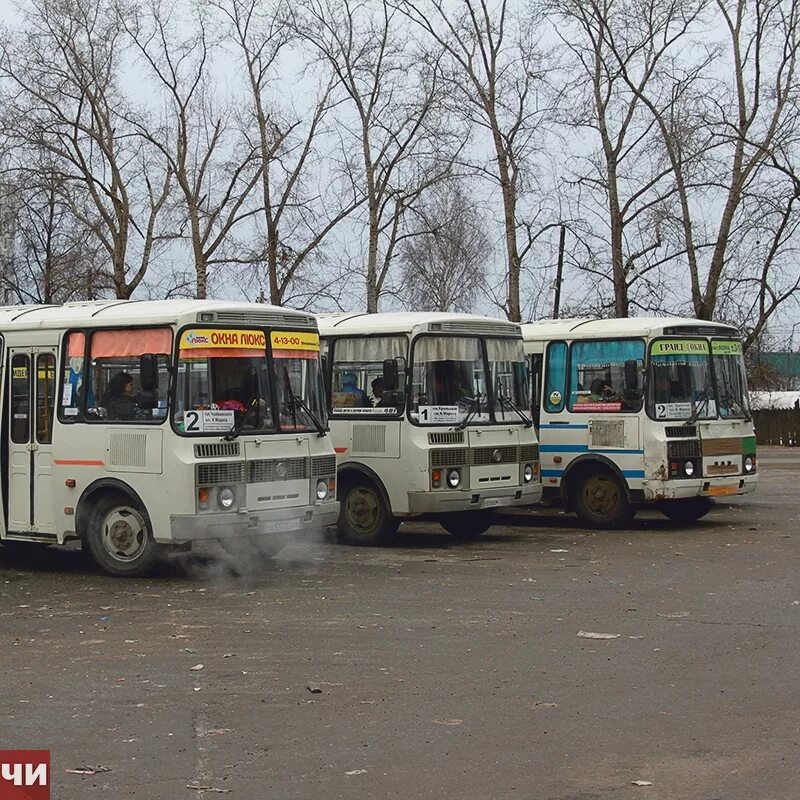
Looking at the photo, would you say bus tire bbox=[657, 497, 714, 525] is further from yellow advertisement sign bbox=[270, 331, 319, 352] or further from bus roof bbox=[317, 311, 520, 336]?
yellow advertisement sign bbox=[270, 331, 319, 352]

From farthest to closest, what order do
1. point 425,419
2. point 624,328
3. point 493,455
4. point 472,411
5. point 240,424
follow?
point 624,328, point 493,455, point 472,411, point 425,419, point 240,424

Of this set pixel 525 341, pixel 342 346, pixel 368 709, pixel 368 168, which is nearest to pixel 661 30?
pixel 368 168

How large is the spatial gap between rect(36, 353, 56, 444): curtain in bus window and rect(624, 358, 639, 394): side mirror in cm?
786

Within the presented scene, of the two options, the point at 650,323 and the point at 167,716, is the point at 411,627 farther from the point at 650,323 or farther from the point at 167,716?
the point at 650,323

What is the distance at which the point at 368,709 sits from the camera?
808 centimetres

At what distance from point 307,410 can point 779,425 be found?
3778 centimetres

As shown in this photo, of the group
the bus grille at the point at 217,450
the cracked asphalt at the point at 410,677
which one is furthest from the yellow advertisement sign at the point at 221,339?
the cracked asphalt at the point at 410,677

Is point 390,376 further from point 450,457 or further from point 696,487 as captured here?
point 696,487

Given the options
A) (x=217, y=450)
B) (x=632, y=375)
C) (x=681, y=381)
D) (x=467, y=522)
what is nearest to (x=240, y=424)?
(x=217, y=450)

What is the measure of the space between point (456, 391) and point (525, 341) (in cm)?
368

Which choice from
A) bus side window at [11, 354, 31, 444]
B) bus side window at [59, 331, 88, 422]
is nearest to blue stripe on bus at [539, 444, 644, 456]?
bus side window at [59, 331, 88, 422]

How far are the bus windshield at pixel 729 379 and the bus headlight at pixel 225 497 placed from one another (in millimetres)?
8092

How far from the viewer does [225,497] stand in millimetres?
13469

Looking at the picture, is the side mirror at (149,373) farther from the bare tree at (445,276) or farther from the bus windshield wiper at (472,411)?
the bare tree at (445,276)
